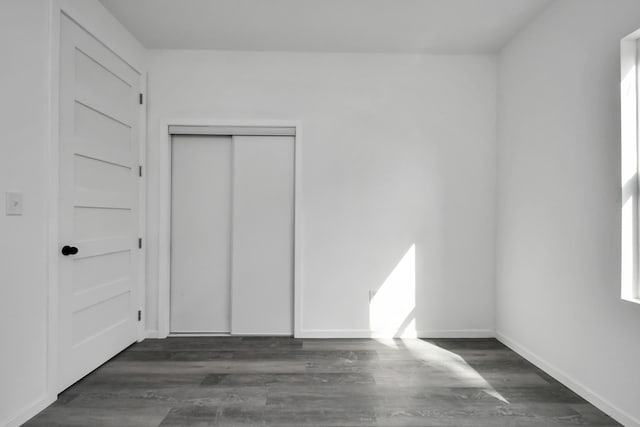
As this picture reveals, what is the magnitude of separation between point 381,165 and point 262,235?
1259 mm

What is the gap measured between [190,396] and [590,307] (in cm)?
246

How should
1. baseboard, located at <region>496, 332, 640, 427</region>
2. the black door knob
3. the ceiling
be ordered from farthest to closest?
the ceiling, the black door knob, baseboard, located at <region>496, 332, 640, 427</region>

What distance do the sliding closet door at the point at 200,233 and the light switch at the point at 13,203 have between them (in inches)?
59.3

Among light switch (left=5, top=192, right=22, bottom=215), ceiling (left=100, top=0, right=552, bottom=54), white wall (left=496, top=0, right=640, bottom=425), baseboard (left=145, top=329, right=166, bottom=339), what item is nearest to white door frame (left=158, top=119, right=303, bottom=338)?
baseboard (left=145, top=329, right=166, bottom=339)

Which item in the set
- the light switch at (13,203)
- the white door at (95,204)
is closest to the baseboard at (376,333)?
the white door at (95,204)

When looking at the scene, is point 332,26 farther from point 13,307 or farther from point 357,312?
point 13,307

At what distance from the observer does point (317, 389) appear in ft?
7.63

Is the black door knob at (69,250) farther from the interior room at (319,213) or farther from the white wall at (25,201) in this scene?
the white wall at (25,201)

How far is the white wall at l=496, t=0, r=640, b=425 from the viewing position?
205cm

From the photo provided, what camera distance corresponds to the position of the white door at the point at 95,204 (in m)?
2.29

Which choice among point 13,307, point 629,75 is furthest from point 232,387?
point 629,75

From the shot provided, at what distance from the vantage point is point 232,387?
2.36 metres

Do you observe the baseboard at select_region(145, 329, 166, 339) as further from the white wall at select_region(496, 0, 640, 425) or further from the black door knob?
the white wall at select_region(496, 0, 640, 425)

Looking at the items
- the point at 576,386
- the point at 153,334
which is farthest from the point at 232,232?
the point at 576,386
